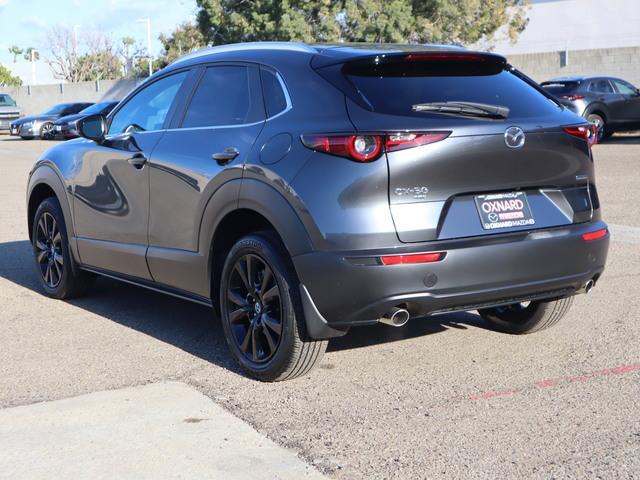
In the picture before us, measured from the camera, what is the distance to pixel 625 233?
31.6 ft

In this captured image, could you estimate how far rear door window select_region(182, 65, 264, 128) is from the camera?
5.24m

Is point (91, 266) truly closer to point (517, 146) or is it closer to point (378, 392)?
point (378, 392)

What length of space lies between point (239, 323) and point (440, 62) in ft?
5.84

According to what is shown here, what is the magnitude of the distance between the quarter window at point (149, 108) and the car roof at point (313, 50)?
245 mm

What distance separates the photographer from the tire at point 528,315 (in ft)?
18.9

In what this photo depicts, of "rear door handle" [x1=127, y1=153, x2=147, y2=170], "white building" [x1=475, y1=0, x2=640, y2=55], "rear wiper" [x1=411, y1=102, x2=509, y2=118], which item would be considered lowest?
"rear door handle" [x1=127, y1=153, x2=147, y2=170]

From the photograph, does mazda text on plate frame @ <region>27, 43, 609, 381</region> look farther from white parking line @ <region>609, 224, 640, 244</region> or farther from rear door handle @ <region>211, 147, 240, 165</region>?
white parking line @ <region>609, 224, 640, 244</region>

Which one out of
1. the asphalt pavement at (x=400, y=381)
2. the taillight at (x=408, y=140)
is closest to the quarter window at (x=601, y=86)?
the asphalt pavement at (x=400, y=381)

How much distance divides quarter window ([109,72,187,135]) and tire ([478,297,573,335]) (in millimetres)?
2430

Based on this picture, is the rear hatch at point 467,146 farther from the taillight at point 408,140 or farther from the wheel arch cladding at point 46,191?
the wheel arch cladding at point 46,191

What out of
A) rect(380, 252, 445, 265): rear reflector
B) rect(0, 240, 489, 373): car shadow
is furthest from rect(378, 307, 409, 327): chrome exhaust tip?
rect(0, 240, 489, 373): car shadow

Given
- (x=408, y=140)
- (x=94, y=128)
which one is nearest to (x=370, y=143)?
(x=408, y=140)

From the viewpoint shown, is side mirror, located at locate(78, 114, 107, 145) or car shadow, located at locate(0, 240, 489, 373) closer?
car shadow, located at locate(0, 240, 489, 373)

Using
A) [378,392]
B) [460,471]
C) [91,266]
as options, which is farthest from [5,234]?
[460,471]
